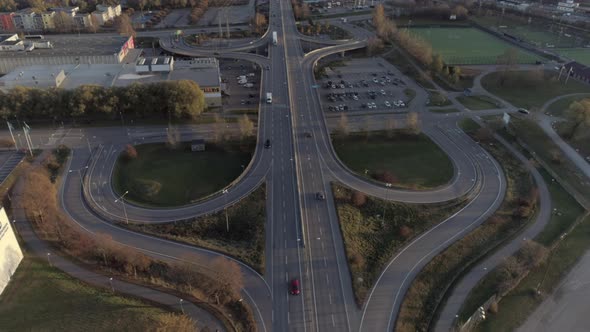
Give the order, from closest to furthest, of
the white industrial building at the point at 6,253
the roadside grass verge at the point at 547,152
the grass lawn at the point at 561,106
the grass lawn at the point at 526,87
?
the white industrial building at the point at 6,253
the roadside grass verge at the point at 547,152
the grass lawn at the point at 561,106
the grass lawn at the point at 526,87

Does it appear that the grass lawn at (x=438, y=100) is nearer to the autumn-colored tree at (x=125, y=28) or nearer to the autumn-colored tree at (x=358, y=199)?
the autumn-colored tree at (x=358, y=199)

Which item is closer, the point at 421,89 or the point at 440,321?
the point at 440,321

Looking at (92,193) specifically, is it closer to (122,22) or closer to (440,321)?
(440,321)

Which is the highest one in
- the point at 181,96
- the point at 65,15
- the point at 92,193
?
the point at 65,15

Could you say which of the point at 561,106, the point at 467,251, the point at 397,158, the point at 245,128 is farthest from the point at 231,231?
the point at 561,106

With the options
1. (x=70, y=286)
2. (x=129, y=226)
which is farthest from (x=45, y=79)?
(x=70, y=286)

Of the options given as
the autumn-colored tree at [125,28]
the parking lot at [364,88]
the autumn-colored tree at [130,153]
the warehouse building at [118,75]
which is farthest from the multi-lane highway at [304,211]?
the autumn-colored tree at [125,28]

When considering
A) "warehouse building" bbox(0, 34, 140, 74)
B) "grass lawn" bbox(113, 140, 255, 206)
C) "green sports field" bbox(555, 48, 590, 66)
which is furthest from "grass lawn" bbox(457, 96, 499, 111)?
"warehouse building" bbox(0, 34, 140, 74)
